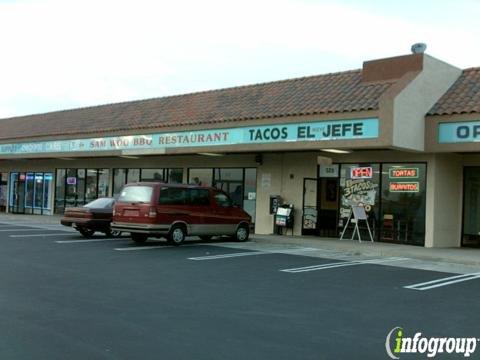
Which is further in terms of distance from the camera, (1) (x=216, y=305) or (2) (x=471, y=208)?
(2) (x=471, y=208)

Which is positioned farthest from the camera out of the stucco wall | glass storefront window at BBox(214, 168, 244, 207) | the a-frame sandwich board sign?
glass storefront window at BBox(214, 168, 244, 207)

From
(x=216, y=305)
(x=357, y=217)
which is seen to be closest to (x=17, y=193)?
(x=357, y=217)

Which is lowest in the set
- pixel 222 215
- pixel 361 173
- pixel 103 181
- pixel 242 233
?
pixel 242 233

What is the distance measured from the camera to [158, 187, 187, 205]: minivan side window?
16.5 m

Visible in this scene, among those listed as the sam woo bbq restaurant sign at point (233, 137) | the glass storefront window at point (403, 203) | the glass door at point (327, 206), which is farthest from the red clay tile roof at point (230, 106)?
the glass door at point (327, 206)

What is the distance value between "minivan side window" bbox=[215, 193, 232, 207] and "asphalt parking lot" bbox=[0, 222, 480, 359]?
368cm

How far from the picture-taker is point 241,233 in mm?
19016

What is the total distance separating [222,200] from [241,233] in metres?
1.48

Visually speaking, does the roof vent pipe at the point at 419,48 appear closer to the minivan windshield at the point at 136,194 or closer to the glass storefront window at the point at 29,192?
the minivan windshield at the point at 136,194

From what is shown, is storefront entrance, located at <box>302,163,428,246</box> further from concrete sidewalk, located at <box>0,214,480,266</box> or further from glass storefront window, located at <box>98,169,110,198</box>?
glass storefront window, located at <box>98,169,110,198</box>

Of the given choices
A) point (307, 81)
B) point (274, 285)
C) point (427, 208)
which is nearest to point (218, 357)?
point (274, 285)

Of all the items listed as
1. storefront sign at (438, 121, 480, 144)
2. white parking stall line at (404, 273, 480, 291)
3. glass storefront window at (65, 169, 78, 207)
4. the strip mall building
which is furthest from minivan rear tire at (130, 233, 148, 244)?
glass storefront window at (65, 169, 78, 207)

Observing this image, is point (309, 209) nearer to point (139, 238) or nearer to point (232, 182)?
point (232, 182)

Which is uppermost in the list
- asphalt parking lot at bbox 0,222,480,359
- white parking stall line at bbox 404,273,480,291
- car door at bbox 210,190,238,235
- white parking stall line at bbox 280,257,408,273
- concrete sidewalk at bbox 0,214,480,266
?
car door at bbox 210,190,238,235
